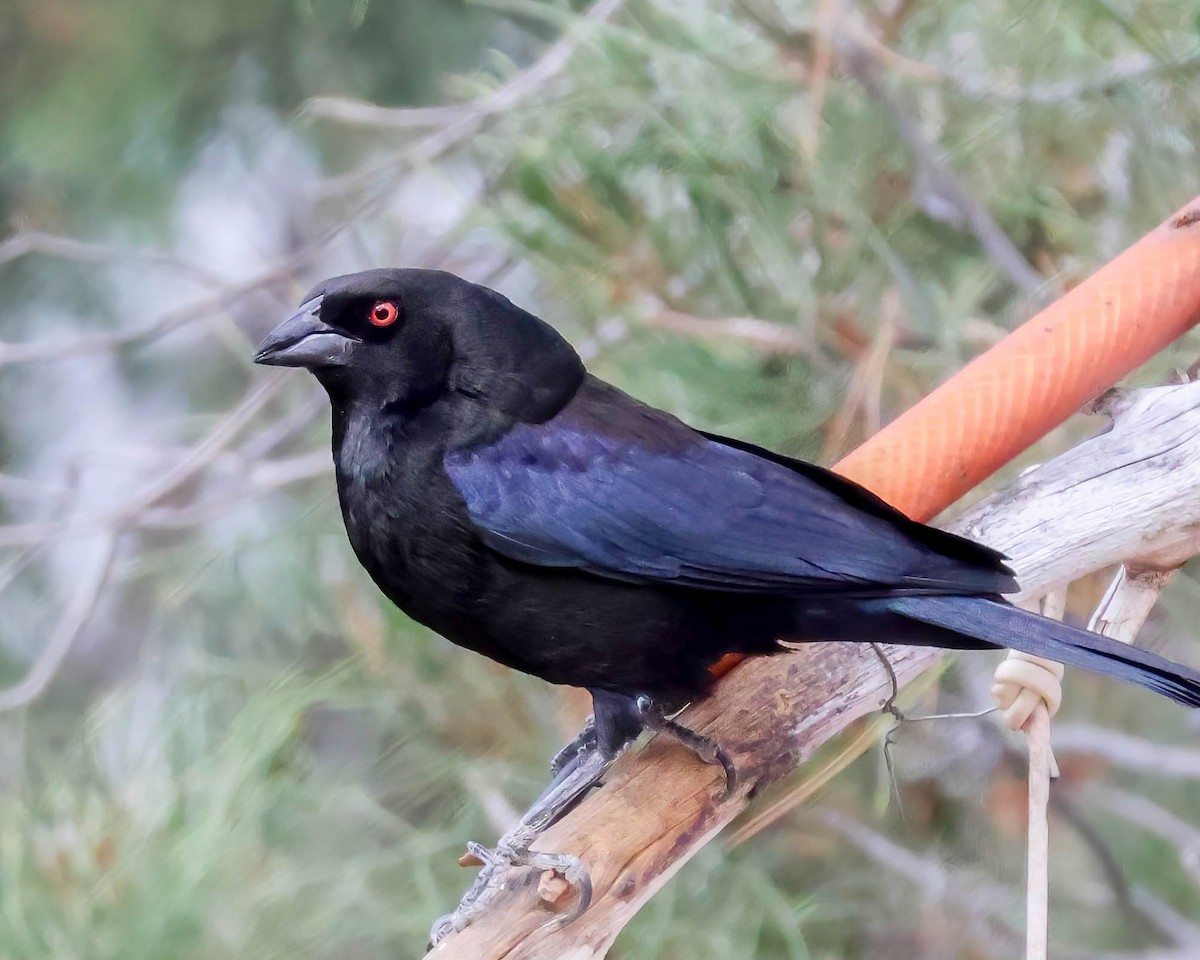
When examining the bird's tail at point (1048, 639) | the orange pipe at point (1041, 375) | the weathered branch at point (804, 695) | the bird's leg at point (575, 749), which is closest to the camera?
the bird's tail at point (1048, 639)

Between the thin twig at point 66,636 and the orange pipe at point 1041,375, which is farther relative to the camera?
the thin twig at point 66,636

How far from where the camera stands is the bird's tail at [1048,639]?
2.77ft

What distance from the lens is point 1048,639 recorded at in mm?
899

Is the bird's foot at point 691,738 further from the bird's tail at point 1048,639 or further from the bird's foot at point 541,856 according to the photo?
the bird's tail at point 1048,639

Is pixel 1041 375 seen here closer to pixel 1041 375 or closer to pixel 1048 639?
pixel 1041 375

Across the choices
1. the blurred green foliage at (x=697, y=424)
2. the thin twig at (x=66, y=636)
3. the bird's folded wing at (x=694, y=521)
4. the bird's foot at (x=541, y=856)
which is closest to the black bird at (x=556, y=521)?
the bird's folded wing at (x=694, y=521)

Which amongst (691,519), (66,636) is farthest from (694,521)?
(66,636)

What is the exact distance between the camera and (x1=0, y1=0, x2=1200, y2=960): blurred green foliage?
1.28m

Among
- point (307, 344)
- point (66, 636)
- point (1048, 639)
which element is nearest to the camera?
point (1048, 639)

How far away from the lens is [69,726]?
1814 millimetres

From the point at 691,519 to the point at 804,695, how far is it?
0.67ft

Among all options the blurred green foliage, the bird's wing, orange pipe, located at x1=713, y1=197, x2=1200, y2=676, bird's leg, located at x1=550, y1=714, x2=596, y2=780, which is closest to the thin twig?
the blurred green foliage

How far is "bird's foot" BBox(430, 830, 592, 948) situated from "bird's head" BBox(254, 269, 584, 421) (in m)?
0.35

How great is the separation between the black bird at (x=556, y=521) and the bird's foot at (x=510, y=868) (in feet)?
0.48
